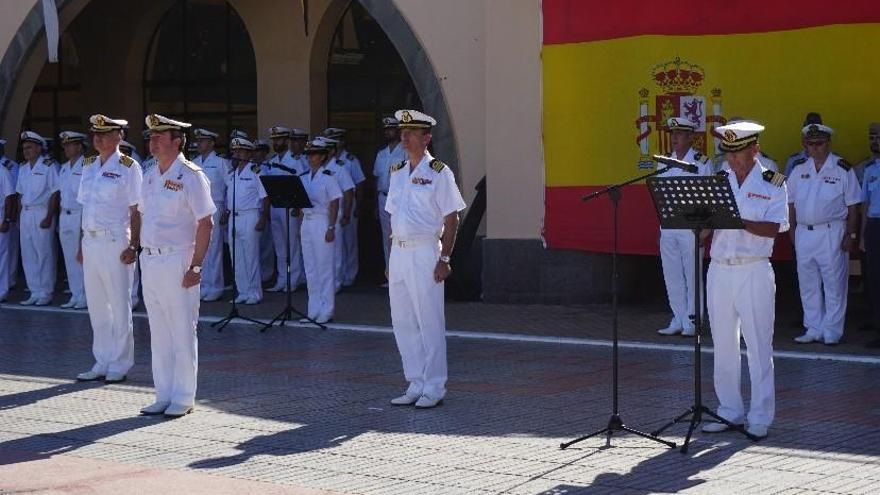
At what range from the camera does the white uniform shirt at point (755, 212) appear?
31.3ft

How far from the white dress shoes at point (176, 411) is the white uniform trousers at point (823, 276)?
6.18 meters

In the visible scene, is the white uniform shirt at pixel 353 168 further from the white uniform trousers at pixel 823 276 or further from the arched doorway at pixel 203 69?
the white uniform trousers at pixel 823 276

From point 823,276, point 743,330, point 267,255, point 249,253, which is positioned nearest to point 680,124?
point 823,276

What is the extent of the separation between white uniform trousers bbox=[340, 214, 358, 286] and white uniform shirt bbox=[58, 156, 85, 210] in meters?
3.66

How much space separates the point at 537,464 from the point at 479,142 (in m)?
9.52

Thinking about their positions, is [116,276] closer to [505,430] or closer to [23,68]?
[505,430]

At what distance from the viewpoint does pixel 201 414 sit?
10.8 metres

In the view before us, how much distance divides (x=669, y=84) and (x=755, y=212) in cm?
598

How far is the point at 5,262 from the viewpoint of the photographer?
66.3 feet

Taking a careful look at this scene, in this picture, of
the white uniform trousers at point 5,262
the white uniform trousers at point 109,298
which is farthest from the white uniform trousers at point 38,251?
the white uniform trousers at point 109,298

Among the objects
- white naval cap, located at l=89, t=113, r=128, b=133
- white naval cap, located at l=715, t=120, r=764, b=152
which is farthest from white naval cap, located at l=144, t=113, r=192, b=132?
white naval cap, located at l=715, t=120, r=764, b=152

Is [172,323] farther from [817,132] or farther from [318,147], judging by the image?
[318,147]

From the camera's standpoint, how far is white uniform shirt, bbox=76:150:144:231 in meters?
12.4

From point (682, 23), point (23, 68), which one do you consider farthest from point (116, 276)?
point (23, 68)
